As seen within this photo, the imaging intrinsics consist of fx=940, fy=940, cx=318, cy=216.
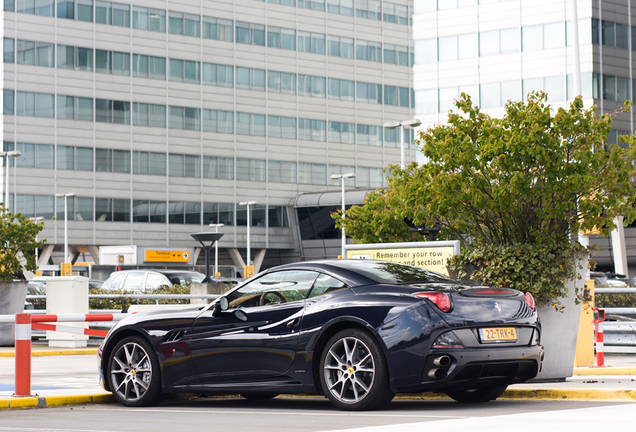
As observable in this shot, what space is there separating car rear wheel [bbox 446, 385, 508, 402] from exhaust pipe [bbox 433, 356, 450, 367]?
1.25 metres

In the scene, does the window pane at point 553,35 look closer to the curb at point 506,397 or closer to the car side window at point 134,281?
the car side window at point 134,281

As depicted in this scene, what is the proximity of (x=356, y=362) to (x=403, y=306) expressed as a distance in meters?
0.66

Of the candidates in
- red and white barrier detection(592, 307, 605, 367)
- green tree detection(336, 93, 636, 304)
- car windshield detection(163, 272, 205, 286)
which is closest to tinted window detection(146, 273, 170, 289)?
car windshield detection(163, 272, 205, 286)

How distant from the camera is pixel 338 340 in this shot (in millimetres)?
8438

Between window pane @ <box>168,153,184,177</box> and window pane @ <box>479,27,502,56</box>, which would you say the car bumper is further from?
window pane @ <box>168,153,184,177</box>

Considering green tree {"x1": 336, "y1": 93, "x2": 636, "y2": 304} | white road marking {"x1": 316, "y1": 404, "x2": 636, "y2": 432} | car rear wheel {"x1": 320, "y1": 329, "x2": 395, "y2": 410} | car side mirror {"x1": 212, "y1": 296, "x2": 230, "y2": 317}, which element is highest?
green tree {"x1": 336, "y1": 93, "x2": 636, "y2": 304}

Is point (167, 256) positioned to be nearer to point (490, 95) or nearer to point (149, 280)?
point (490, 95)

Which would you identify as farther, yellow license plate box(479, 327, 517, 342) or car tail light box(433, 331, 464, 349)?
yellow license plate box(479, 327, 517, 342)

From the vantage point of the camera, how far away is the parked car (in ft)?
99.8

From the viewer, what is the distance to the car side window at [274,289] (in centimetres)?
902

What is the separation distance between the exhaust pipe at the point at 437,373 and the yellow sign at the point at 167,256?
56.0 meters

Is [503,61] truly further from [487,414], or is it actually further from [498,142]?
[487,414]

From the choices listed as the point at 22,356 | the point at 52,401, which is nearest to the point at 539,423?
the point at 52,401

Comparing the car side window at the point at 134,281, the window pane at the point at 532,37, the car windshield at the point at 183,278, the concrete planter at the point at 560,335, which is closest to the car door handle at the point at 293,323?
the concrete planter at the point at 560,335
